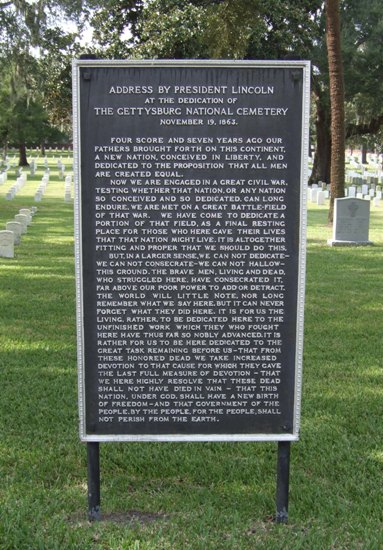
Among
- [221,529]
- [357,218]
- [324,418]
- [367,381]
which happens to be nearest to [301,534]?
[221,529]

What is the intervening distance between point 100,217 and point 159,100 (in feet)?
2.32

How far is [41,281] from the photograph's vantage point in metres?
11.8

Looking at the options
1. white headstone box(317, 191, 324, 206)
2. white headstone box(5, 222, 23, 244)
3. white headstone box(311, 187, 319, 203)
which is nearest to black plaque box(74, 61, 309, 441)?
white headstone box(5, 222, 23, 244)

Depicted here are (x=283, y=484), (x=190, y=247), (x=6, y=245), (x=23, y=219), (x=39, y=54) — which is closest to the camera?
A: (x=190, y=247)

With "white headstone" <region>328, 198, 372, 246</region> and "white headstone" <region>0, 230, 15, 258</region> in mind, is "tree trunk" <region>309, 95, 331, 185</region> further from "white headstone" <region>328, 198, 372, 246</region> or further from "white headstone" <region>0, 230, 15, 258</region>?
"white headstone" <region>0, 230, 15, 258</region>

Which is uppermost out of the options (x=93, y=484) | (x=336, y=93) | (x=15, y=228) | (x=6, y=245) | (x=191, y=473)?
(x=336, y=93)

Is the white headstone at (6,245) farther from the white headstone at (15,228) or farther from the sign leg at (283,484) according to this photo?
the sign leg at (283,484)

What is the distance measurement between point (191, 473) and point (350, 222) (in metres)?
13.0

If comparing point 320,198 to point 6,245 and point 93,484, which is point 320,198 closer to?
point 6,245

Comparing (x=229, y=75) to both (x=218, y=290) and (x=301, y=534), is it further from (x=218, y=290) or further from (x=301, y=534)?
(x=301, y=534)

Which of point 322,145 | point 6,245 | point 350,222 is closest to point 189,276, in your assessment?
point 6,245

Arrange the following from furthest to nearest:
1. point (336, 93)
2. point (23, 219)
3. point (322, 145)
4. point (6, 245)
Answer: point (322, 145), point (23, 219), point (336, 93), point (6, 245)

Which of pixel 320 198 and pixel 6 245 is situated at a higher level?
pixel 320 198

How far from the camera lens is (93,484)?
3.95 m
